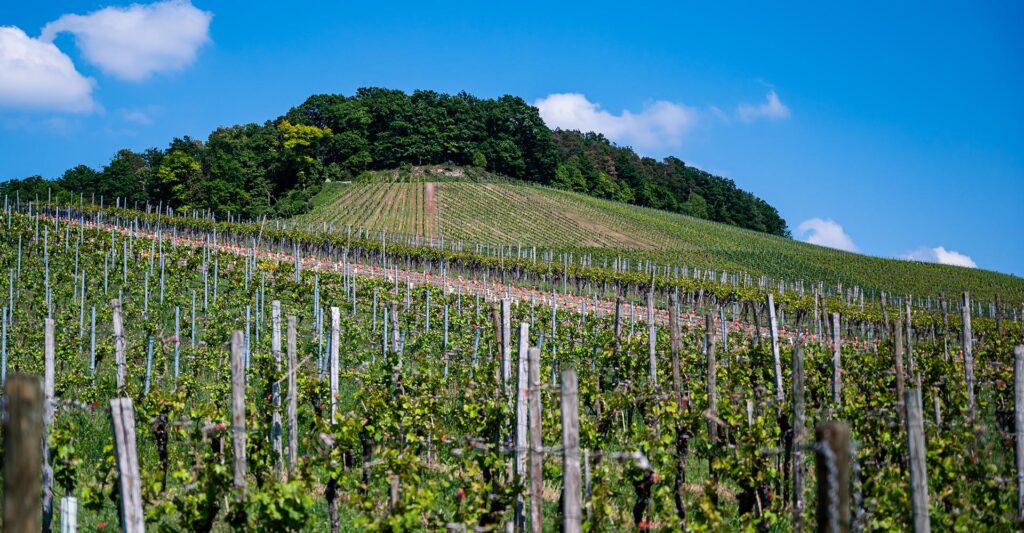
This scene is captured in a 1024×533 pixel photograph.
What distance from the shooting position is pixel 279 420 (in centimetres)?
941

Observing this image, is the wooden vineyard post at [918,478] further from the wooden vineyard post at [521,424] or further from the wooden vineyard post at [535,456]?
the wooden vineyard post at [521,424]

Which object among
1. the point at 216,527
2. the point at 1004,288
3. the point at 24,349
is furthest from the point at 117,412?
the point at 1004,288

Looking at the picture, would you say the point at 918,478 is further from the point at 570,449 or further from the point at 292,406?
the point at 292,406

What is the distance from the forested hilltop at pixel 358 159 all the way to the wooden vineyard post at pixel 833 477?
211 ft

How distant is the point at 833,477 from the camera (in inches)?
131

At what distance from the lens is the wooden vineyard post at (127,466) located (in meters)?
5.73

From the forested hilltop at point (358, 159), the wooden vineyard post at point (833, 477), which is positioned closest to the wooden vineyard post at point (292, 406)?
the wooden vineyard post at point (833, 477)

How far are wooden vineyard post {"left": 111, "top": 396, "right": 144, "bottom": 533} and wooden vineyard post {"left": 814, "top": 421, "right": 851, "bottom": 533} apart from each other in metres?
4.72

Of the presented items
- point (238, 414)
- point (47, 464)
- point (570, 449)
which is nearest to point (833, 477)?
point (570, 449)

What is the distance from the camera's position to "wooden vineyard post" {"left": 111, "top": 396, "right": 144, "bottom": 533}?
18.8 feet

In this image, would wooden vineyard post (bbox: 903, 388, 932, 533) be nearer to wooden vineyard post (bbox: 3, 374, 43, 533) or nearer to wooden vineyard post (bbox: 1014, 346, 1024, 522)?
wooden vineyard post (bbox: 1014, 346, 1024, 522)

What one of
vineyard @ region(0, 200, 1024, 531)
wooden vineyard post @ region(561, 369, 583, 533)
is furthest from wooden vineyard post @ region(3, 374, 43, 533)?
wooden vineyard post @ region(561, 369, 583, 533)

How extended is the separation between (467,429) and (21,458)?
8.72 metres

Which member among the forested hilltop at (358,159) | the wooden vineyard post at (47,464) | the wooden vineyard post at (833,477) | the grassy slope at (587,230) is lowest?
the wooden vineyard post at (47,464)
